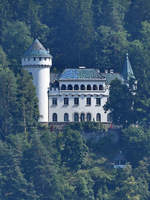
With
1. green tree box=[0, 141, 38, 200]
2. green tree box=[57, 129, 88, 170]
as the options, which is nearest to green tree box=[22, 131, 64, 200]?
green tree box=[0, 141, 38, 200]

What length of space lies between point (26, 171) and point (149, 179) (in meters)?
9.12

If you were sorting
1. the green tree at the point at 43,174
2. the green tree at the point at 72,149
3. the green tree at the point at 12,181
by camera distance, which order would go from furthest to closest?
the green tree at the point at 72,149 < the green tree at the point at 43,174 < the green tree at the point at 12,181

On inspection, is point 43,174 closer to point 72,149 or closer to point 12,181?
point 12,181

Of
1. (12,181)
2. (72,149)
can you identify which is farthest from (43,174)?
(72,149)

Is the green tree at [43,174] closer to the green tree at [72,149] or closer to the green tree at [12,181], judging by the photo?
the green tree at [12,181]

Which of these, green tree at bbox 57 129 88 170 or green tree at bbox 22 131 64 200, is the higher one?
green tree at bbox 57 129 88 170

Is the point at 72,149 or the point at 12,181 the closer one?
the point at 12,181

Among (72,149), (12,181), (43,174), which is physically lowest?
(12,181)

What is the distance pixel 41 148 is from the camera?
648ft

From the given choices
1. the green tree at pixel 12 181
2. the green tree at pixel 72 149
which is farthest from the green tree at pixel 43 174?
the green tree at pixel 72 149

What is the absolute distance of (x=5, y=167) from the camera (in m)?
198

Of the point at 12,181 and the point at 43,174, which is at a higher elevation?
the point at 43,174

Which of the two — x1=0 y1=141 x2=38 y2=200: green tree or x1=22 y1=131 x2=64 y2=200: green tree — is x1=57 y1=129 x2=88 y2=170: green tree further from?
x1=0 y1=141 x2=38 y2=200: green tree

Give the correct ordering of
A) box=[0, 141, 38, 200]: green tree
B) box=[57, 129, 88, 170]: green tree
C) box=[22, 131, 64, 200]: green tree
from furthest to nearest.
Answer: box=[57, 129, 88, 170]: green tree, box=[22, 131, 64, 200]: green tree, box=[0, 141, 38, 200]: green tree
